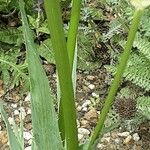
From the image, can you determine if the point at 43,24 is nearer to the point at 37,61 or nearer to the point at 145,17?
the point at 145,17

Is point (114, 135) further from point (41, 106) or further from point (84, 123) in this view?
point (41, 106)

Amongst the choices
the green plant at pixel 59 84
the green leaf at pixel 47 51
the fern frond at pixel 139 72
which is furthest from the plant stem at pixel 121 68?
the green leaf at pixel 47 51

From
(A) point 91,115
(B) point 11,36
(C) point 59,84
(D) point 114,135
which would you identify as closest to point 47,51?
(B) point 11,36

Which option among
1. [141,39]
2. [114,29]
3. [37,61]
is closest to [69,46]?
[37,61]

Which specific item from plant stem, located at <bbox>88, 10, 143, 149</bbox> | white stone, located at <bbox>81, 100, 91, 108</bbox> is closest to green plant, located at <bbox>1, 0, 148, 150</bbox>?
plant stem, located at <bbox>88, 10, 143, 149</bbox>

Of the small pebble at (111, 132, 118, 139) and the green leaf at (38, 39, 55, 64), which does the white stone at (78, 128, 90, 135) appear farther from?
the green leaf at (38, 39, 55, 64)

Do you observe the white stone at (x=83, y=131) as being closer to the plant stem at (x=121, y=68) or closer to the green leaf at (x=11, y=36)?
the green leaf at (x=11, y=36)
